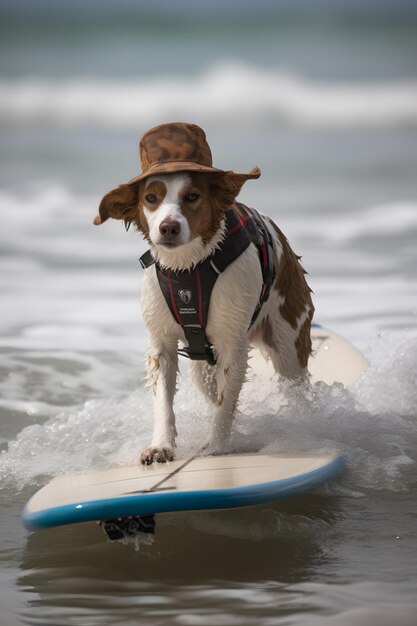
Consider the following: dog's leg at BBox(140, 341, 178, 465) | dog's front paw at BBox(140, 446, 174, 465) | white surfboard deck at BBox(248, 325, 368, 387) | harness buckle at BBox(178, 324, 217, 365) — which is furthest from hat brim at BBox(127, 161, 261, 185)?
white surfboard deck at BBox(248, 325, 368, 387)

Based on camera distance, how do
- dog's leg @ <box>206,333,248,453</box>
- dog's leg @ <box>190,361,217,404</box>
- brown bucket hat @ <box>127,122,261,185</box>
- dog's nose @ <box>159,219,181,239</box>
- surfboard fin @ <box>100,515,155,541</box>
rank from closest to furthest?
surfboard fin @ <box>100,515,155,541</box>
dog's nose @ <box>159,219,181,239</box>
brown bucket hat @ <box>127,122,261,185</box>
dog's leg @ <box>206,333,248,453</box>
dog's leg @ <box>190,361,217,404</box>

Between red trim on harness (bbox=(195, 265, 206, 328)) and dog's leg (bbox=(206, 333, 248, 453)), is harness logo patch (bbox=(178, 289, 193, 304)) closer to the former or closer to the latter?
red trim on harness (bbox=(195, 265, 206, 328))

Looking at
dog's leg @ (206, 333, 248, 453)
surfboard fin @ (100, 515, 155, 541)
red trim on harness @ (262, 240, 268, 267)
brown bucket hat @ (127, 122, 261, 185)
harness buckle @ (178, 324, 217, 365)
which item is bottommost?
surfboard fin @ (100, 515, 155, 541)

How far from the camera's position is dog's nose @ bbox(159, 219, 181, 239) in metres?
3.51

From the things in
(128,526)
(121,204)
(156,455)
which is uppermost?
(121,204)

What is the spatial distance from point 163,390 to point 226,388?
0.71 feet

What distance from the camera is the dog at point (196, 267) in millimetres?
3602

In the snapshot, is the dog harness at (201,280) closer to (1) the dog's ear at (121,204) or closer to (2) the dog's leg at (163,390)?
(2) the dog's leg at (163,390)

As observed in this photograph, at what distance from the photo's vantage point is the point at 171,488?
334cm

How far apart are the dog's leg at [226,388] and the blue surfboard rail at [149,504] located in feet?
1.70

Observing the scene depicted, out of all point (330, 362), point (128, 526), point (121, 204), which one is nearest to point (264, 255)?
point (121, 204)

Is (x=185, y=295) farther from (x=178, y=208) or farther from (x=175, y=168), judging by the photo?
(x=175, y=168)

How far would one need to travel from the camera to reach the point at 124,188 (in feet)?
12.0

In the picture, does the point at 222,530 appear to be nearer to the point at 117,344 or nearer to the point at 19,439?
the point at 19,439
